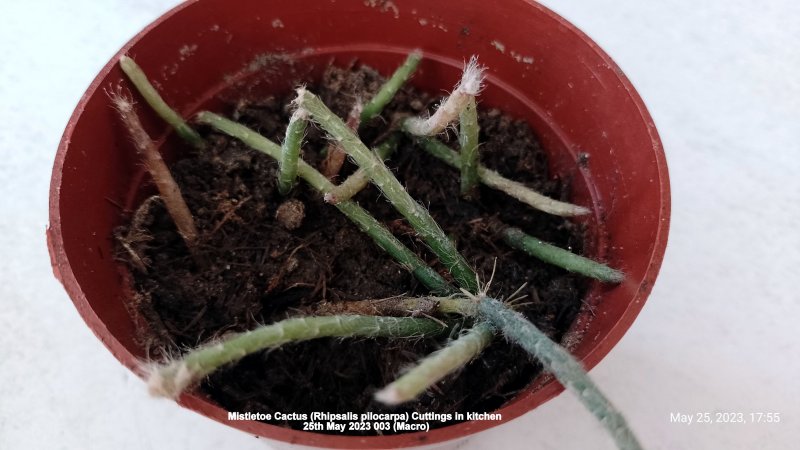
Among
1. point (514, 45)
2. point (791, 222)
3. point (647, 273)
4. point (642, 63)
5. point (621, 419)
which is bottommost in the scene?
point (621, 419)

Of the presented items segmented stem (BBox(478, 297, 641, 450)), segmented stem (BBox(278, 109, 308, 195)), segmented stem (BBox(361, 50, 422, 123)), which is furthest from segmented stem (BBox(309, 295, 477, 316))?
segmented stem (BBox(361, 50, 422, 123))

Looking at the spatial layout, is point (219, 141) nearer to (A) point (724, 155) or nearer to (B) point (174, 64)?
(B) point (174, 64)

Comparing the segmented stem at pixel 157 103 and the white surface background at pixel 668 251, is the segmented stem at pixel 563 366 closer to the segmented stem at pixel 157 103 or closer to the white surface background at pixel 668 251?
the white surface background at pixel 668 251

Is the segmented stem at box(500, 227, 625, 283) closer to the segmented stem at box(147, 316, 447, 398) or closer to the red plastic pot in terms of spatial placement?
the red plastic pot

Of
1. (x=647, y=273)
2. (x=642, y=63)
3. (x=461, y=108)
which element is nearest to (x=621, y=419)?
(x=647, y=273)

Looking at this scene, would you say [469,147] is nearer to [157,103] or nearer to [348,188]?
[348,188]

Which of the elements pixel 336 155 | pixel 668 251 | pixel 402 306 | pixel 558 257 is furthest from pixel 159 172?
pixel 668 251
